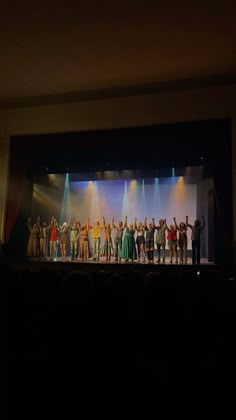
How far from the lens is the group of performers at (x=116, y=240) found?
6930mm

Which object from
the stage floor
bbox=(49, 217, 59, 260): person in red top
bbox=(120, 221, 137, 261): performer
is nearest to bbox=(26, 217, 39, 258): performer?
bbox=(49, 217, 59, 260): person in red top

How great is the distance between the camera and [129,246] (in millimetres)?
7125

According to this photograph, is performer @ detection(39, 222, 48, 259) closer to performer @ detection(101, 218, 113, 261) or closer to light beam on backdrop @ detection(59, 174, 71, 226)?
light beam on backdrop @ detection(59, 174, 71, 226)

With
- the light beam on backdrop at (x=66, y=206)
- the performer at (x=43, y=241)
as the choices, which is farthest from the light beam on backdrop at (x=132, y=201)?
the performer at (x=43, y=241)

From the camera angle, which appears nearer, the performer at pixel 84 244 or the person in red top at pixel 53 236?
the performer at pixel 84 244

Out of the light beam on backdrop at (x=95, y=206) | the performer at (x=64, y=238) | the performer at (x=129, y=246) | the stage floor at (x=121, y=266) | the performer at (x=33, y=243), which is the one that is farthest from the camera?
the light beam on backdrop at (x=95, y=206)

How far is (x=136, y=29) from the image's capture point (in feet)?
16.8

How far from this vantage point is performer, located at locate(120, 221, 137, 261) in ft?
23.3

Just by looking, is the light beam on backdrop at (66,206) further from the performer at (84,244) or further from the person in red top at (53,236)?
the performer at (84,244)

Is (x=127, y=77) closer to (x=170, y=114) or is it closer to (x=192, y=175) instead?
(x=170, y=114)

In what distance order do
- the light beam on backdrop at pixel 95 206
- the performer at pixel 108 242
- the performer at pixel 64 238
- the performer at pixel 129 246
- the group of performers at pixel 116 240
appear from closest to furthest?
the group of performers at pixel 116 240
the performer at pixel 129 246
the performer at pixel 108 242
the performer at pixel 64 238
the light beam on backdrop at pixel 95 206

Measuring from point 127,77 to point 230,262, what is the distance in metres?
4.08

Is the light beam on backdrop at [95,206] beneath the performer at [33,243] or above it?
above

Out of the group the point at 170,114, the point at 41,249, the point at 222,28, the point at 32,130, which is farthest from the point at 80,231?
the point at 222,28
